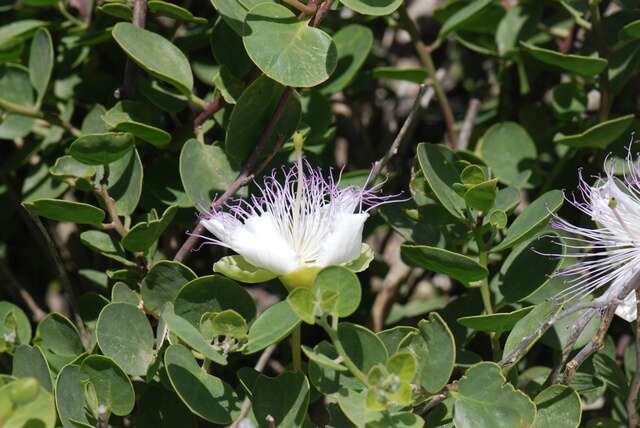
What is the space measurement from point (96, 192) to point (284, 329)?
1.37 ft

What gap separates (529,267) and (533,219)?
0.10m

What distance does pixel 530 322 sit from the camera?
1.24m

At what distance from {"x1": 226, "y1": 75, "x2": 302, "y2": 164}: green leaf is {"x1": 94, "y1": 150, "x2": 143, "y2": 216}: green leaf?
130mm

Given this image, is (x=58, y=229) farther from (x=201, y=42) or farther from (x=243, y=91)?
(x=243, y=91)

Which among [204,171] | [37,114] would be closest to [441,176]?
[204,171]

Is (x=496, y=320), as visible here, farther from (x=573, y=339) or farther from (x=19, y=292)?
(x=19, y=292)

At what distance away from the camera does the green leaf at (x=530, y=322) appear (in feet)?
4.05

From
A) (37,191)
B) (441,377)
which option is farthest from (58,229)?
(441,377)

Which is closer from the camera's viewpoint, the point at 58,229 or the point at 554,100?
the point at 554,100

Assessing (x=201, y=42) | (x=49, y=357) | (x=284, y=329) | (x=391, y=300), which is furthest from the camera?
(x=391, y=300)

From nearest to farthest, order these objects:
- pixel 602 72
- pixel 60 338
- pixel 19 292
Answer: pixel 60 338 → pixel 602 72 → pixel 19 292

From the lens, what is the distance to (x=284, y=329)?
113 cm

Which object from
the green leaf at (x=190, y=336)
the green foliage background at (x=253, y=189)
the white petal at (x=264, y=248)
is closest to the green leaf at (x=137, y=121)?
the green foliage background at (x=253, y=189)

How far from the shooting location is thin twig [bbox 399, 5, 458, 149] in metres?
1.70
